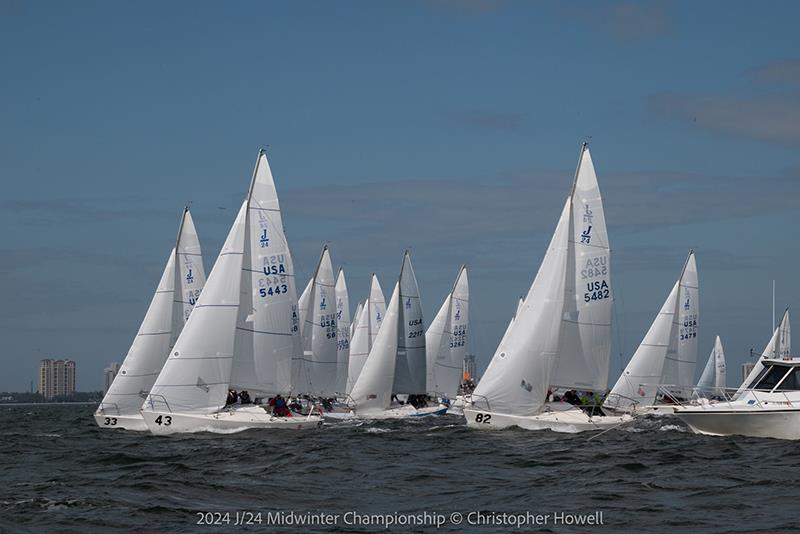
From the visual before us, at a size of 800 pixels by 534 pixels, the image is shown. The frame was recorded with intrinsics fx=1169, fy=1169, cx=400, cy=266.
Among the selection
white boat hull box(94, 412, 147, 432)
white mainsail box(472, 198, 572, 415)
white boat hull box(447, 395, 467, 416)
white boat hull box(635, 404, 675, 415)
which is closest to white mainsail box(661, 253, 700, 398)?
white boat hull box(635, 404, 675, 415)

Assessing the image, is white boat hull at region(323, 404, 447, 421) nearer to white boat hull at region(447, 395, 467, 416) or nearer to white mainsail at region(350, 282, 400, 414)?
Result: white mainsail at region(350, 282, 400, 414)

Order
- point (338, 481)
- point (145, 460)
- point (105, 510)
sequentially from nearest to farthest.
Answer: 1. point (105, 510)
2. point (338, 481)
3. point (145, 460)

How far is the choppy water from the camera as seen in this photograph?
64.1 ft

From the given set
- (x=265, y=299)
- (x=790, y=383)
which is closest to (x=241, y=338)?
(x=265, y=299)

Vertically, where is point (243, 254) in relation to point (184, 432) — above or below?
above

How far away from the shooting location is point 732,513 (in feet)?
64.6

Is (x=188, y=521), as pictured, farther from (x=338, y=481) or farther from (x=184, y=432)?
(x=184, y=432)

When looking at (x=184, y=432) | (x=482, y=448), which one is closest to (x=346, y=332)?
(x=184, y=432)

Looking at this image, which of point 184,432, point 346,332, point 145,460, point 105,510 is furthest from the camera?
point 346,332

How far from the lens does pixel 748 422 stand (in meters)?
32.4

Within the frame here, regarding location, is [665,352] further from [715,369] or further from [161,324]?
[715,369]

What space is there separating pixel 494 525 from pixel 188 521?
4.99 meters

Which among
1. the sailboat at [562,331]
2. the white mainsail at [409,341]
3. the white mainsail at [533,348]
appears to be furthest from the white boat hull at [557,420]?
the white mainsail at [409,341]

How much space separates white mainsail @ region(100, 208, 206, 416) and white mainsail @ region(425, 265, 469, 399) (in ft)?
61.0
